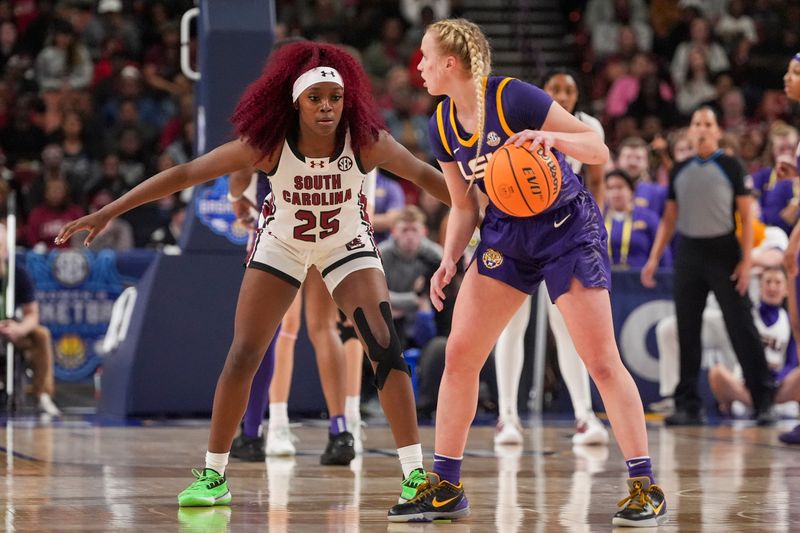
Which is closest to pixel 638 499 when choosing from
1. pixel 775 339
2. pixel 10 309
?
pixel 775 339

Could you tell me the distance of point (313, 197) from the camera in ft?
18.2

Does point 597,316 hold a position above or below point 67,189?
below

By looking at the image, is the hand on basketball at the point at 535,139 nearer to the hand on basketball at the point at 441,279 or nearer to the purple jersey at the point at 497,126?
the purple jersey at the point at 497,126

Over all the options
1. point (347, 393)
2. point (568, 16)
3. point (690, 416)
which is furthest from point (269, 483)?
point (568, 16)

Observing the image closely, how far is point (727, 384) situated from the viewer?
1059cm

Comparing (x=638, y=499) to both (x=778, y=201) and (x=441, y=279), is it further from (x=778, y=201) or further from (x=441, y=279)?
(x=778, y=201)

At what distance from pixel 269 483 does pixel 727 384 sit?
17.7 ft

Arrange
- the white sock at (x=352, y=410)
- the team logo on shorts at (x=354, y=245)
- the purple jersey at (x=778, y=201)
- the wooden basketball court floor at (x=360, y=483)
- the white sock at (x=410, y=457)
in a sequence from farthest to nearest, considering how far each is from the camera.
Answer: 1. the purple jersey at (x=778, y=201)
2. the white sock at (x=352, y=410)
3. the team logo on shorts at (x=354, y=245)
4. the white sock at (x=410, y=457)
5. the wooden basketball court floor at (x=360, y=483)

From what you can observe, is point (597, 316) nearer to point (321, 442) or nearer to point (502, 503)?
point (502, 503)

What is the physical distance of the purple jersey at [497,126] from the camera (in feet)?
16.5

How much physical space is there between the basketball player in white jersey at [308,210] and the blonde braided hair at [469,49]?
57cm

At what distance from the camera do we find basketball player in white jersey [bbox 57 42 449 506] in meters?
5.40

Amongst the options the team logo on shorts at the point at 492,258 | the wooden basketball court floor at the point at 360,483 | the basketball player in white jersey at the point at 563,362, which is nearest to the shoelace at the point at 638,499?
the wooden basketball court floor at the point at 360,483

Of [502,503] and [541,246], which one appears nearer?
[541,246]
